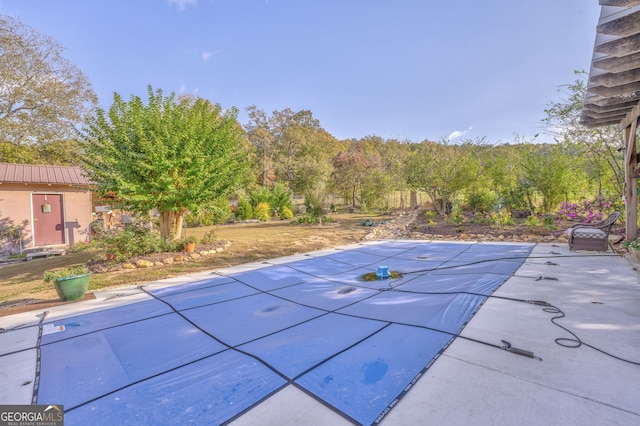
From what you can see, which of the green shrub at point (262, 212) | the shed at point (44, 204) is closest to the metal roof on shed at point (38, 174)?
the shed at point (44, 204)

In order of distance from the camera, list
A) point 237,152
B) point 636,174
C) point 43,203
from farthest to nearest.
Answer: point 43,203 → point 237,152 → point 636,174

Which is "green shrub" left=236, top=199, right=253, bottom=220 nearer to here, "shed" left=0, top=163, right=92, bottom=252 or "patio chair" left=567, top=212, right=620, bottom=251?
"shed" left=0, top=163, right=92, bottom=252

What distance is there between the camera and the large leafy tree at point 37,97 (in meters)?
10.6

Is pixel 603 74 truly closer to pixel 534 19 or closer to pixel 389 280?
pixel 389 280

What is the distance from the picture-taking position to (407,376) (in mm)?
1702

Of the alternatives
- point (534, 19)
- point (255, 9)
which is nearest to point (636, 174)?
point (534, 19)

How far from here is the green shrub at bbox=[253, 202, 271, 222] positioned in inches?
573

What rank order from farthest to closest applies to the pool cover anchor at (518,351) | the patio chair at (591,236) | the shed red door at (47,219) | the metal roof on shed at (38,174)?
1. the shed red door at (47,219)
2. the metal roof on shed at (38,174)
3. the patio chair at (591,236)
4. the pool cover anchor at (518,351)

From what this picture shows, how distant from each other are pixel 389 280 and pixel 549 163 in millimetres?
7104

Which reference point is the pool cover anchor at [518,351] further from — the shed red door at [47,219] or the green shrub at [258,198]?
the green shrub at [258,198]

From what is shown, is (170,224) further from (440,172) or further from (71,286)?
(440,172)

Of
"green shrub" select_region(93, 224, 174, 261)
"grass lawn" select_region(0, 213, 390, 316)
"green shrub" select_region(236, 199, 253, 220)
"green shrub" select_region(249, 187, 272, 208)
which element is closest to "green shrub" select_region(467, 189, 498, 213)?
"grass lawn" select_region(0, 213, 390, 316)

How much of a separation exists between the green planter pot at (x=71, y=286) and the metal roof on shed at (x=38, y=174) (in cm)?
571

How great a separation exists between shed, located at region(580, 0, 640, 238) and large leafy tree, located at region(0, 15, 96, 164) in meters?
14.2
